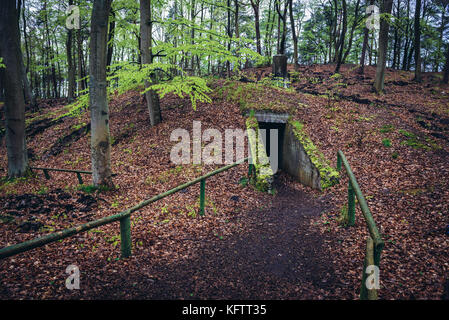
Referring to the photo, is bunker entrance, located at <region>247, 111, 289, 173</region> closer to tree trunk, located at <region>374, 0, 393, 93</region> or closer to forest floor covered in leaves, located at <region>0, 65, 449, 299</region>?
forest floor covered in leaves, located at <region>0, 65, 449, 299</region>

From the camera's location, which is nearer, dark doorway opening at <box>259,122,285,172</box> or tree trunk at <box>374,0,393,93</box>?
dark doorway opening at <box>259,122,285,172</box>

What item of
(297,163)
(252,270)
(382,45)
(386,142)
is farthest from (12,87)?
(382,45)

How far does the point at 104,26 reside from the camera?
20.4 feet

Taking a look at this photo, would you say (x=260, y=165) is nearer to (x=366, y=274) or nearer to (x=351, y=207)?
(x=351, y=207)

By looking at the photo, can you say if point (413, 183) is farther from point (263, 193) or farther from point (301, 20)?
point (301, 20)

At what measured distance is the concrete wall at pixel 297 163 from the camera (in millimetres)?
8398

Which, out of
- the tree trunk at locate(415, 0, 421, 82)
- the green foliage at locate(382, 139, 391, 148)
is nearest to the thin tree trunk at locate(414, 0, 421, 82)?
the tree trunk at locate(415, 0, 421, 82)

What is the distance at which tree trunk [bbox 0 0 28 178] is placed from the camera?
6938 millimetres

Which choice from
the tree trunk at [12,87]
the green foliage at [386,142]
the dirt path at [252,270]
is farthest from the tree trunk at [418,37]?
the tree trunk at [12,87]

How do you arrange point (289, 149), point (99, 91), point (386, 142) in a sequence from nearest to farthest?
point (99, 91) < point (386, 142) < point (289, 149)

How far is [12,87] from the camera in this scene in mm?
7203

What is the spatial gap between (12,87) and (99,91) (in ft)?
10.6

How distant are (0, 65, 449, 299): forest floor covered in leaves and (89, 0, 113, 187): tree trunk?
868 mm

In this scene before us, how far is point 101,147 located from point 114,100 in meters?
11.4
